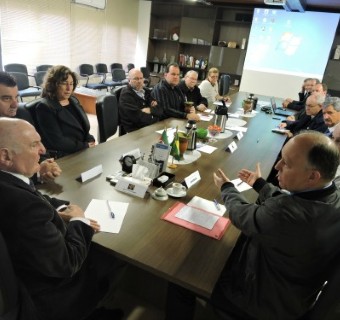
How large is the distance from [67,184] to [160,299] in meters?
0.86

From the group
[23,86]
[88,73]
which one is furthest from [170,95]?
[88,73]

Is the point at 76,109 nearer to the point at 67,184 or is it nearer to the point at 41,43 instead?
the point at 67,184

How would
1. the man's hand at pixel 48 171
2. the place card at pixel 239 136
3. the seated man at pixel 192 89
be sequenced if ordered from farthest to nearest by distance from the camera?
the seated man at pixel 192 89 < the place card at pixel 239 136 < the man's hand at pixel 48 171

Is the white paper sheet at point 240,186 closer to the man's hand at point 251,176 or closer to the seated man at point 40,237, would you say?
the man's hand at point 251,176

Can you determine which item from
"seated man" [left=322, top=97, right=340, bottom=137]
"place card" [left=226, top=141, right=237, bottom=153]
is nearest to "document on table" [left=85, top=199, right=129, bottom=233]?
"place card" [left=226, top=141, right=237, bottom=153]

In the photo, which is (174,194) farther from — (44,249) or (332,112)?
(332,112)

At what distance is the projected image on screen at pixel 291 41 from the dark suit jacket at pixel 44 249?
7.20 metres

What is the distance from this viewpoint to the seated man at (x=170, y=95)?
11.9 ft

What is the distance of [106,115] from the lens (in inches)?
111

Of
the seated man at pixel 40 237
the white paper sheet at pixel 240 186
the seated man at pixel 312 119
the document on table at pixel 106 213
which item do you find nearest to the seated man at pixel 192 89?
the seated man at pixel 312 119

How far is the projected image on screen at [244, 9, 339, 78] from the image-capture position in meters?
6.65

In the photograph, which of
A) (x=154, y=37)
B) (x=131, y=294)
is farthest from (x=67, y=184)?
(x=154, y=37)

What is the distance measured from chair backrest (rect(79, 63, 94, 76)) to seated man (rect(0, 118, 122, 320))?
6024 millimetres

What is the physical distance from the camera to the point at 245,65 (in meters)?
7.49
